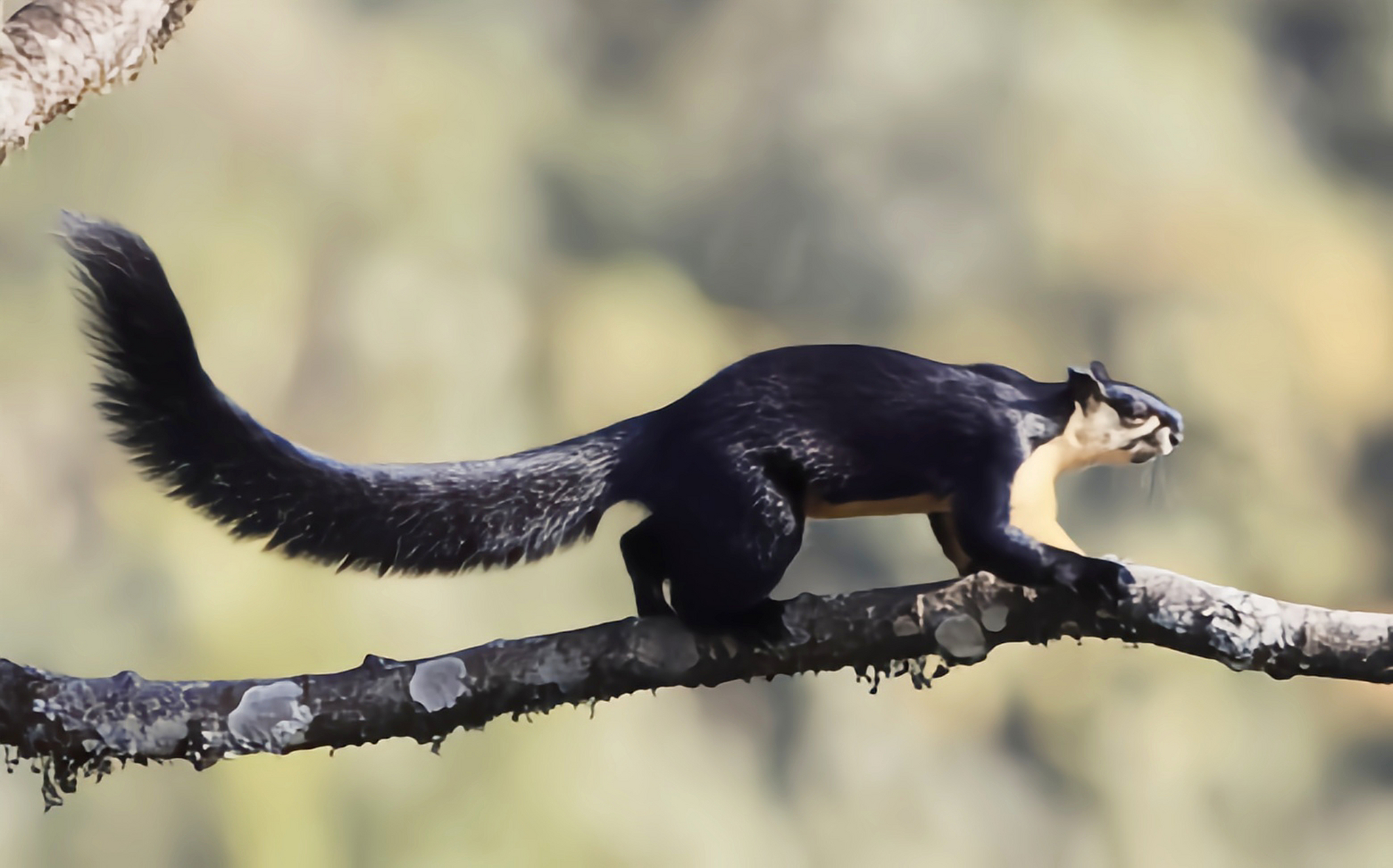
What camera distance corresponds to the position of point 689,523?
1.33 metres

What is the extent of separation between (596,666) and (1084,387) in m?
0.57

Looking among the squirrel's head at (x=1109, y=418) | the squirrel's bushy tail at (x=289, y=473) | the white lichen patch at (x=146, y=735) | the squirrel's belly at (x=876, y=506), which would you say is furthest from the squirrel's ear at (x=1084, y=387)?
the white lichen patch at (x=146, y=735)

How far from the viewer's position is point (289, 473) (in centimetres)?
138

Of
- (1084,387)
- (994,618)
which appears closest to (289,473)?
(994,618)

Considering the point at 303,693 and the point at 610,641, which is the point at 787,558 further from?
the point at 303,693

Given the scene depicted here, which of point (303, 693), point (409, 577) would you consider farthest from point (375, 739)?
point (409, 577)

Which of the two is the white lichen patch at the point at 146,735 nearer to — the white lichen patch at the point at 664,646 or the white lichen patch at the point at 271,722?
the white lichen patch at the point at 271,722

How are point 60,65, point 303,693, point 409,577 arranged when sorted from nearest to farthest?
point 303,693 → point 409,577 → point 60,65

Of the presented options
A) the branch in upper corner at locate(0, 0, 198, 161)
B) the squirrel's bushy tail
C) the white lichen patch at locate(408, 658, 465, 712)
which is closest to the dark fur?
the squirrel's bushy tail

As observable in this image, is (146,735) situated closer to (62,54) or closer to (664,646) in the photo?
(664,646)

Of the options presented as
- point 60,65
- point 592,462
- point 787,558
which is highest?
point 60,65

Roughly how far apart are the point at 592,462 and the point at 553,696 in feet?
0.88

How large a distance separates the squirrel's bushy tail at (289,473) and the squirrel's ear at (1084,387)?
Result: 0.47 metres

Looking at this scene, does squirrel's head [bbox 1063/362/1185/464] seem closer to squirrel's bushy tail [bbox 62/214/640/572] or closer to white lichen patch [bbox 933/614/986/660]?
white lichen patch [bbox 933/614/986/660]
